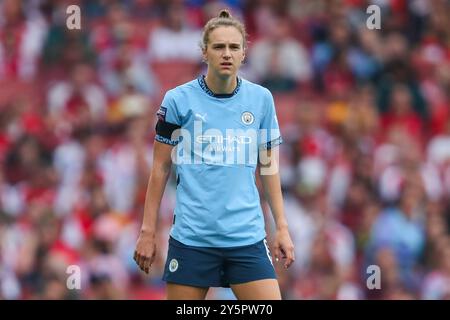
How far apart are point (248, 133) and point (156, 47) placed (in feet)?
29.8

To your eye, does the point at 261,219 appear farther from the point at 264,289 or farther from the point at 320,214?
the point at 320,214

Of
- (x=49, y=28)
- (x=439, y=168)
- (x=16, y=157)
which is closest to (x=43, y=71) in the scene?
(x=49, y=28)

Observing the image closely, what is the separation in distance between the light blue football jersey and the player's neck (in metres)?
0.02

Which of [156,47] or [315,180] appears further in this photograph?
[156,47]

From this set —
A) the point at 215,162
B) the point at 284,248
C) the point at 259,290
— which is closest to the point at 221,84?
the point at 215,162

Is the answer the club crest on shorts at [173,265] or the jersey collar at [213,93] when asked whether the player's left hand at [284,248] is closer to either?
the club crest on shorts at [173,265]

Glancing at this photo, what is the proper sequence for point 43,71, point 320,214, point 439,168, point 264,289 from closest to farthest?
point 264,289 < point 320,214 < point 439,168 < point 43,71

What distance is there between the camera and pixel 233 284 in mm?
7180

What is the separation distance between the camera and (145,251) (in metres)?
7.20

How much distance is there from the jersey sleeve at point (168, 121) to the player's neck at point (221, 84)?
0.73 ft

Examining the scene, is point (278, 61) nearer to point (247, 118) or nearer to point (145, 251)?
point (247, 118)

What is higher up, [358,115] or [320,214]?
[358,115]

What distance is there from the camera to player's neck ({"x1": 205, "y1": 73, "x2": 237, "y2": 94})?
726cm

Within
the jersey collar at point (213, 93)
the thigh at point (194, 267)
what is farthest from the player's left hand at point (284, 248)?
the jersey collar at point (213, 93)
